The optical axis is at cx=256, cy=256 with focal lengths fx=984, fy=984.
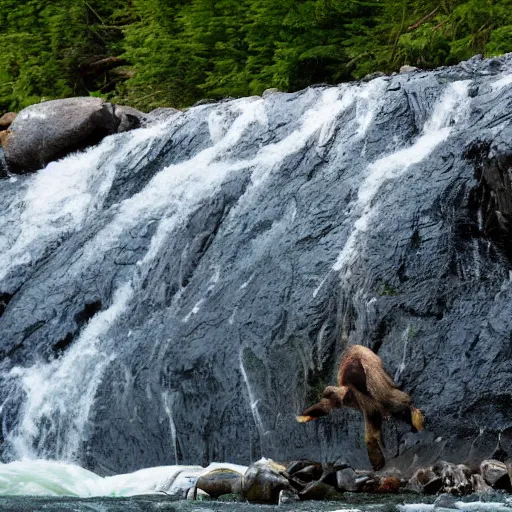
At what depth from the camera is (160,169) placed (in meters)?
10.1

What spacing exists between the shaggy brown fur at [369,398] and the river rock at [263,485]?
2.46 feet

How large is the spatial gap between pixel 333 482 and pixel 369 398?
2.30 ft

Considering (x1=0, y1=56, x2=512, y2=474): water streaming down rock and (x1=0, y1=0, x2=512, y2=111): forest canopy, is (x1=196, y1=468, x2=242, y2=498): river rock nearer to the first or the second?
(x1=0, y1=56, x2=512, y2=474): water streaming down rock

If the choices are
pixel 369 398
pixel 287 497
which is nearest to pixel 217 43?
pixel 369 398

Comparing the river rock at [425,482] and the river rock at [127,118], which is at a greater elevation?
the river rock at [127,118]

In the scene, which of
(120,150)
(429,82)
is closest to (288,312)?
(429,82)

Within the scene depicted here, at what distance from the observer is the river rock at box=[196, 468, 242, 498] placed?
582cm

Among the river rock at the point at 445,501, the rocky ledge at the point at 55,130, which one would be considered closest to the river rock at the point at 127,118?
the rocky ledge at the point at 55,130

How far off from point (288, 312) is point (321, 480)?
1637 mm

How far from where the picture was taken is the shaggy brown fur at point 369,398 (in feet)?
20.4

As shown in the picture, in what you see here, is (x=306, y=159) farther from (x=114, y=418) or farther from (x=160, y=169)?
(x=114, y=418)

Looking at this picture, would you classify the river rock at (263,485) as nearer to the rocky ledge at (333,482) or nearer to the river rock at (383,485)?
the rocky ledge at (333,482)

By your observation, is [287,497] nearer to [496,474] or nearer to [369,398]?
[369,398]

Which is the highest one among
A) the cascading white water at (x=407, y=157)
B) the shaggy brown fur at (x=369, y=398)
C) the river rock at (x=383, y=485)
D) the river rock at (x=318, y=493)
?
the cascading white water at (x=407, y=157)
